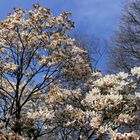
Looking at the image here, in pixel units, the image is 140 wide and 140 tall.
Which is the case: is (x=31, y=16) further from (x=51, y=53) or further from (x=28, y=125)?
(x=28, y=125)

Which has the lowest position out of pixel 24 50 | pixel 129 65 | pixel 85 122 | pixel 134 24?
pixel 85 122

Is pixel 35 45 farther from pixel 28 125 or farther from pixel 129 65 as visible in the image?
pixel 129 65

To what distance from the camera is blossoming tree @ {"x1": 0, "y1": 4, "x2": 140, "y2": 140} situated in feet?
32.8

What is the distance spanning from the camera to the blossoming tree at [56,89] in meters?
10.0

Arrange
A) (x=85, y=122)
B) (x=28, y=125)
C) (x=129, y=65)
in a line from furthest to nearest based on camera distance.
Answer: (x=129, y=65) < (x=28, y=125) < (x=85, y=122)

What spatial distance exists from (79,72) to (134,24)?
15.9 m

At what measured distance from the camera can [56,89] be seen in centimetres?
1109

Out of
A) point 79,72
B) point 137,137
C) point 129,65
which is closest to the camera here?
point 137,137

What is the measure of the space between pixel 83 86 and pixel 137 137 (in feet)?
9.33

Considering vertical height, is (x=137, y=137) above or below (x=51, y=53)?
below

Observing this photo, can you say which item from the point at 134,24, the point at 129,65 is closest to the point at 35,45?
the point at 129,65

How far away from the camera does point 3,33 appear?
11.4 metres

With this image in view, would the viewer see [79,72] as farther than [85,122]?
Yes

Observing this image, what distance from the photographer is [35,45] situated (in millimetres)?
11383
